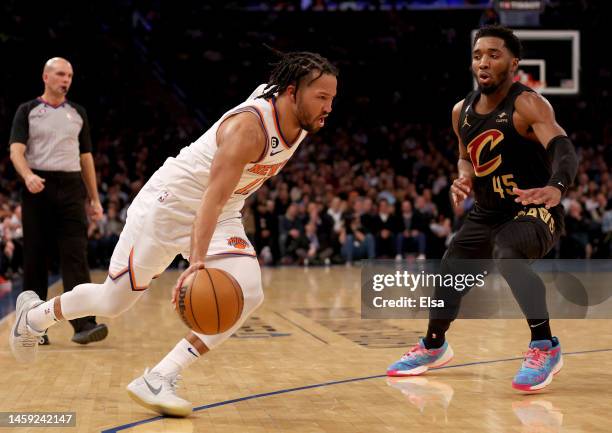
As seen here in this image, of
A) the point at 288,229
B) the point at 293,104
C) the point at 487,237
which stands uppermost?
the point at 293,104

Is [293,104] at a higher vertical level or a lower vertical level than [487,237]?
higher

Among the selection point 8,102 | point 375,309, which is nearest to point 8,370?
point 375,309

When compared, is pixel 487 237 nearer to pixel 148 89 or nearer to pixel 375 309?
pixel 375 309

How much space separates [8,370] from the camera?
235 inches

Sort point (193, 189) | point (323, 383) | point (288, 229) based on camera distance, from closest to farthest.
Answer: point (193, 189)
point (323, 383)
point (288, 229)

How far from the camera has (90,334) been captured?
7.12 meters

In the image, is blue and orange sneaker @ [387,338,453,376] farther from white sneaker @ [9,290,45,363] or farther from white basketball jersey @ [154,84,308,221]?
white sneaker @ [9,290,45,363]

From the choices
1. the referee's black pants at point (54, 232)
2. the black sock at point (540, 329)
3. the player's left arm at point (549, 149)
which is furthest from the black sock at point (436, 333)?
the referee's black pants at point (54, 232)

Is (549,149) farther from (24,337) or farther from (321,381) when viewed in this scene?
(24,337)

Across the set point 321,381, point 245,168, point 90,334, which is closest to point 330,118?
point 90,334

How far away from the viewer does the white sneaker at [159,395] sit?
4.56m

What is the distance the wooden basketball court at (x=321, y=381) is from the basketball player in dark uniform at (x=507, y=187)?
0.72 feet

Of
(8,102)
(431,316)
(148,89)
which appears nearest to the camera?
(431,316)

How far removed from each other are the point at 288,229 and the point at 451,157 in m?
6.49
